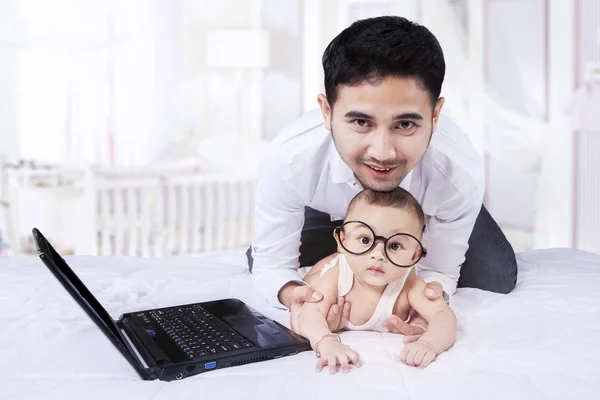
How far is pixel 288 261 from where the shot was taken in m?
1.51

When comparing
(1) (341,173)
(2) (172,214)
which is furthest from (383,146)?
(2) (172,214)

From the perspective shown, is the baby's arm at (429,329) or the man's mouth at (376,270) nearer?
the baby's arm at (429,329)

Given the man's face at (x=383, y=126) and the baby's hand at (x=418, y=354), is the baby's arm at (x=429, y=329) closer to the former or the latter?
the baby's hand at (x=418, y=354)

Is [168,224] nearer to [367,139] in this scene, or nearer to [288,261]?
[288,261]

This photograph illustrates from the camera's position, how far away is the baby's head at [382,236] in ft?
3.86

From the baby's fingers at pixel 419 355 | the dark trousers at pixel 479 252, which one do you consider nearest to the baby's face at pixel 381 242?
the baby's fingers at pixel 419 355

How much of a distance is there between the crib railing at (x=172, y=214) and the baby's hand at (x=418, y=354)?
2.62 m

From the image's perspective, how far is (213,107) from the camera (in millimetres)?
4316

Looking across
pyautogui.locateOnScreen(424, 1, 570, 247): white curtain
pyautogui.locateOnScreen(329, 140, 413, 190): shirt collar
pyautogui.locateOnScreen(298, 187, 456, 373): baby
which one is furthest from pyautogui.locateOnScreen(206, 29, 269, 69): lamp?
pyautogui.locateOnScreen(298, 187, 456, 373): baby

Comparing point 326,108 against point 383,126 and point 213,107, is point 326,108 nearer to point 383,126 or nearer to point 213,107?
point 383,126

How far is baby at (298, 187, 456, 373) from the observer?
3.81ft

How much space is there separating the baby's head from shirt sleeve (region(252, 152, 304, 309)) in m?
0.28

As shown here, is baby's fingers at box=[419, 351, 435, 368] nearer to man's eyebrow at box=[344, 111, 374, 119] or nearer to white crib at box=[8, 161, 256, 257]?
man's eyebrow at box=[344, 111, 374, 119]

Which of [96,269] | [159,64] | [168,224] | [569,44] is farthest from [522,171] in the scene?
[96,269]
